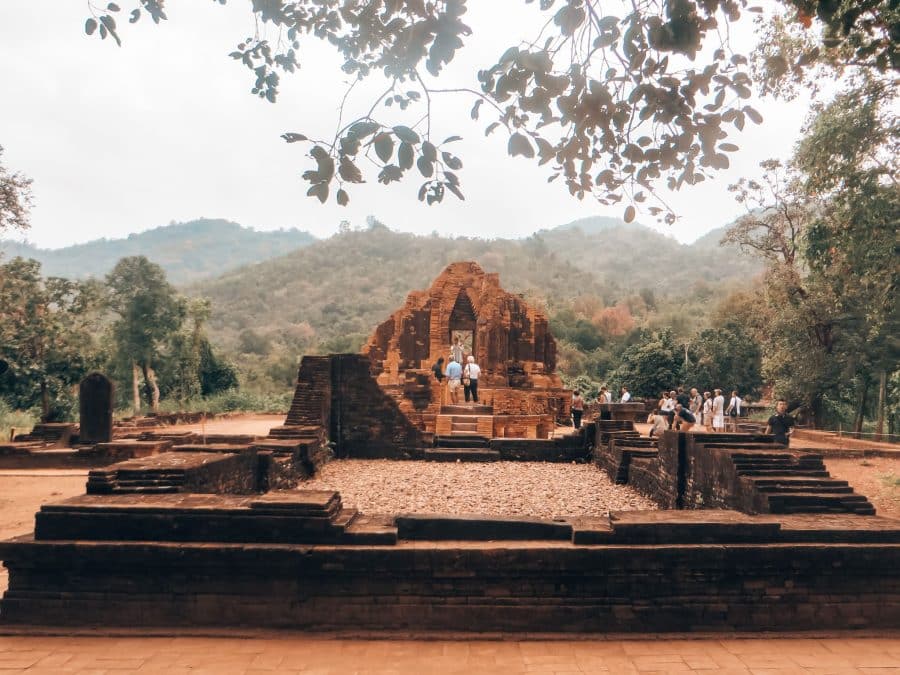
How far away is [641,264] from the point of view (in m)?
120

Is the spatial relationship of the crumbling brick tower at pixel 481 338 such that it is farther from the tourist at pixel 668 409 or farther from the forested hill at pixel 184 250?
the forested hill at pixel 184 250

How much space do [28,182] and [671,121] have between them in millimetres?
16804

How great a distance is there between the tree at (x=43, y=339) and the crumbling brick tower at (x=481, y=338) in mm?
9992

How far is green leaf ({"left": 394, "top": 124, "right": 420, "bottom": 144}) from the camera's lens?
342 cm

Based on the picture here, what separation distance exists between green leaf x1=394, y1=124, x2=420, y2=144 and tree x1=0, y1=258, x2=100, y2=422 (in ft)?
61.9

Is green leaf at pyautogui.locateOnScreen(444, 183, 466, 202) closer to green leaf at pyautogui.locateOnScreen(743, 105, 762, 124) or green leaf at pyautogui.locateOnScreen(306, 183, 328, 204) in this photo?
green leaf at pyautogui.locateOnScreen(306, 183, 328, 204)

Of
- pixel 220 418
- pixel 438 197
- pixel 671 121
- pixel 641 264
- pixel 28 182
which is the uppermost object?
pixel 641 264

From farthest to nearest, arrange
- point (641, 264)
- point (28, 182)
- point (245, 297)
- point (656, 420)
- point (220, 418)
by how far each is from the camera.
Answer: point (641, 264) → point (245, 297) → point (220, 418) → point (28, 182) → point (656, 420)

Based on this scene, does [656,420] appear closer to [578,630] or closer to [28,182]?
[578,630]

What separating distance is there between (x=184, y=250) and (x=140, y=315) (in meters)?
154

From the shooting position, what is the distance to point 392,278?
95062mm

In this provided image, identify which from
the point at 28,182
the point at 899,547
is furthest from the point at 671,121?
the point at 28,182

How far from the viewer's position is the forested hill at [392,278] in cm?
6962

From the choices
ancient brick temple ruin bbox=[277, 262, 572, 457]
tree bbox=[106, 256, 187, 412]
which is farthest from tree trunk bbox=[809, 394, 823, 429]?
tree bbox=[106, 256, 187, 412]
